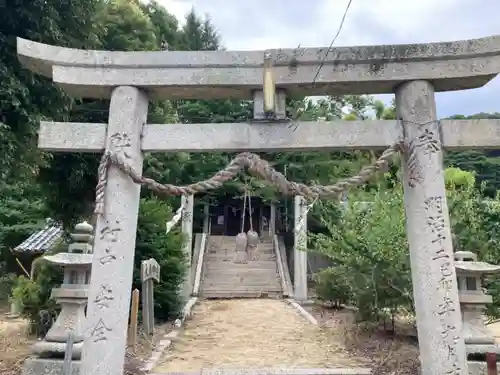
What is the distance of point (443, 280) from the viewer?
4.42 metres

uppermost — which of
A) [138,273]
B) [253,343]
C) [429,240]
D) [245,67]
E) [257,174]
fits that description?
[245,67]

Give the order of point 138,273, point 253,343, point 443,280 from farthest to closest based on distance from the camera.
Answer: point 138,273 < point 253,343 < point 443,280

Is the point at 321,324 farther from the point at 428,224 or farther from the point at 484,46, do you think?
the point at 484,46

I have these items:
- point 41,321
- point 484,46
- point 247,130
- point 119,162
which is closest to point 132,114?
point 119,162

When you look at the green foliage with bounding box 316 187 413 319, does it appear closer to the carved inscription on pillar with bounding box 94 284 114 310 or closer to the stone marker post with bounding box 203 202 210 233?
the carved inscription on pillar with bounding box 94 284 114 310

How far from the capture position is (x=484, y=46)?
4672 millimetres

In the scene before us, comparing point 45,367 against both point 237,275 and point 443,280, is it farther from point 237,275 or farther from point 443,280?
point 237,275

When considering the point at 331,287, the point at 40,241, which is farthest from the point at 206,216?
the point at 331,287

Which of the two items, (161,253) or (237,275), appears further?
(237,275)

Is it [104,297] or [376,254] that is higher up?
[376,254]

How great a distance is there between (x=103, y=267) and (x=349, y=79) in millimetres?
3143

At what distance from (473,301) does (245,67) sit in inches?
171

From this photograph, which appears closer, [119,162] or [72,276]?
[119,162]

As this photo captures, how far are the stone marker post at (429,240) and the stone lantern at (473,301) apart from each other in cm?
200
